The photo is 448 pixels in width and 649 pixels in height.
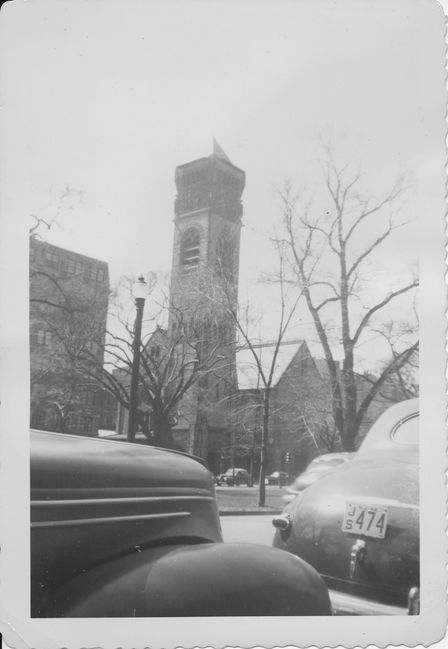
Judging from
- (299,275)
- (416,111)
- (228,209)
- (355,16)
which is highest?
(355,16)

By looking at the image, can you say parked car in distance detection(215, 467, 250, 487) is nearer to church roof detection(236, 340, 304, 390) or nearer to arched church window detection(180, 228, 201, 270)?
church roof detection(236, 340, 304, 390)

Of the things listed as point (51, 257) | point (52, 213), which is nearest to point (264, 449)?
point (51, 257)

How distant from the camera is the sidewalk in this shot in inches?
80.1

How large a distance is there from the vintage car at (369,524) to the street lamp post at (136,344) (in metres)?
0.65

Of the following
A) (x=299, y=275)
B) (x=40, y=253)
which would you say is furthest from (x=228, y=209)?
(x=40, y=253)

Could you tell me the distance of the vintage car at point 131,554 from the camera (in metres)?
1.66

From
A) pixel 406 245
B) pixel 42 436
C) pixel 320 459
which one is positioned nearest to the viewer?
pixel 42 436

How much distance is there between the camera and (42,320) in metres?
2.23

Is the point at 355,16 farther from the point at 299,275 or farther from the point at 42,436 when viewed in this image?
the point at 42,436

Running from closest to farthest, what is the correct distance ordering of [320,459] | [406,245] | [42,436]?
1. [42,436]
2. [320,459]
3. [406,245]

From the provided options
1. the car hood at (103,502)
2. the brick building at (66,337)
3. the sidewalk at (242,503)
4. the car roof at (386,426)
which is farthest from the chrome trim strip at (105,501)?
the car roof at (386,426)

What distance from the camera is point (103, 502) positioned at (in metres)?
1.75

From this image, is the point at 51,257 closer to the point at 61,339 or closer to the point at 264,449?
the point at 61,339

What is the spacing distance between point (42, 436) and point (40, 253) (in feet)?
2.34
